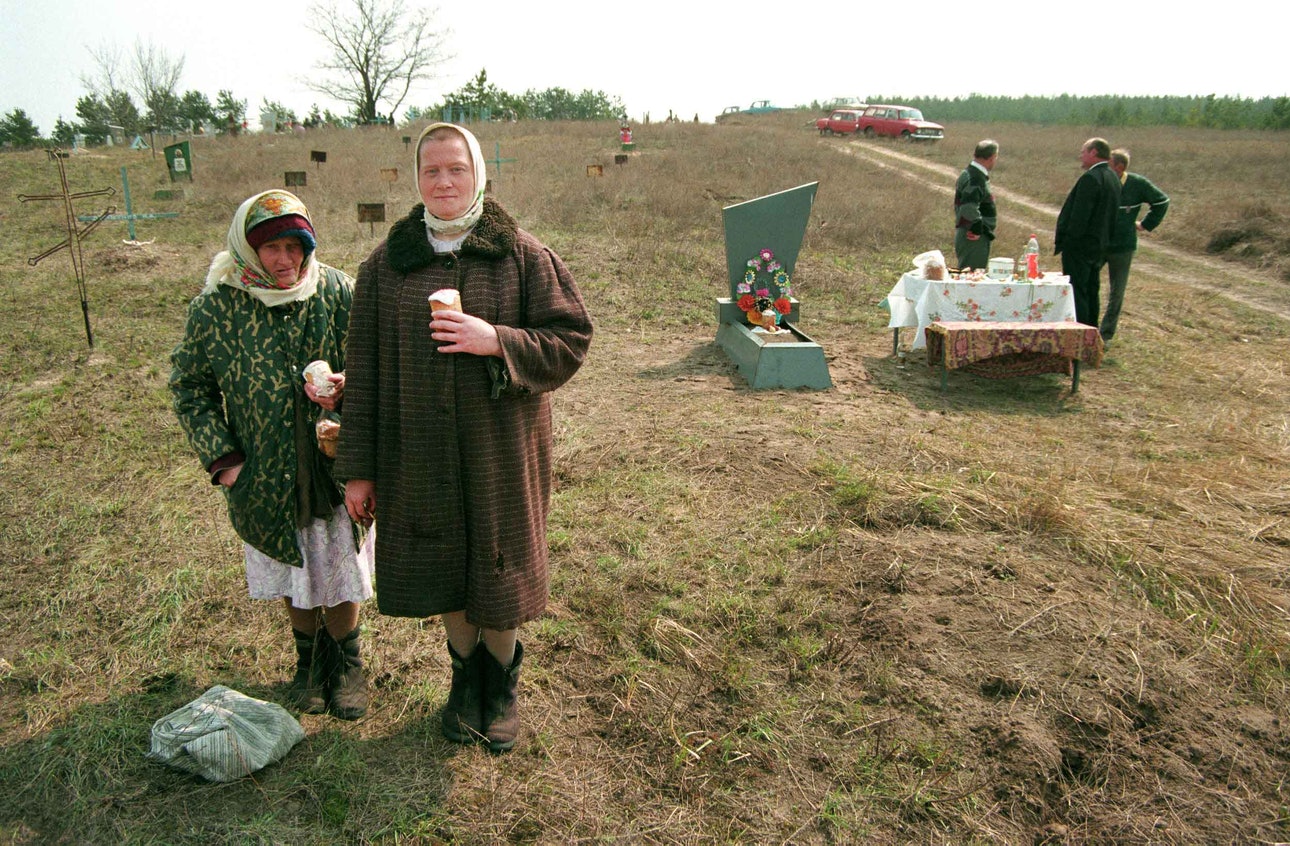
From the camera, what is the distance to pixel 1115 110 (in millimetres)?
40219

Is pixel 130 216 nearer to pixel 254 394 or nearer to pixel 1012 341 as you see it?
pixel 254 394

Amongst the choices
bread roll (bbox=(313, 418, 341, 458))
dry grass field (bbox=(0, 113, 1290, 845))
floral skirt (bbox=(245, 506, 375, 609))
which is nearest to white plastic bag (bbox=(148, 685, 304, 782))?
dry grass field (bbox=(0, 113, 1290, 845))

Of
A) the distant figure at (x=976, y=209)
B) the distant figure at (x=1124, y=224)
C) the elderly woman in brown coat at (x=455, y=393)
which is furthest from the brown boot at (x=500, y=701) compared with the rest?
the distant figure at (x=1124, y=224)

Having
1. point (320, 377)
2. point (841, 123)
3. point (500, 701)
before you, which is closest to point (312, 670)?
point (500, 701)

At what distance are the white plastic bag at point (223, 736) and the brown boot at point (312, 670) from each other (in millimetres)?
188

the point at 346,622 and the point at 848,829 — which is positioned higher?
the point at 346,622

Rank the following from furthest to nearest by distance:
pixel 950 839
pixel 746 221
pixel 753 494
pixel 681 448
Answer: pixel 746 221 → pixel 681 448 → pixel 753 494 → pixel 950 839

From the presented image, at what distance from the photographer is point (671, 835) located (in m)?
2.35

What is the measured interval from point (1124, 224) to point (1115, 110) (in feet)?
131

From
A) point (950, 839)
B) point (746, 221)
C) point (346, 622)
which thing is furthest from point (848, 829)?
point (746, 221)

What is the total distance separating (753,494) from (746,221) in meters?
3.57

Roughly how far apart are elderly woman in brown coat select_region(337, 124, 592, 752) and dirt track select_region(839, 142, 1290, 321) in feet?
34.0

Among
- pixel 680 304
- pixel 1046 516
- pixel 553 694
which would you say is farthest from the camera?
pixel 680 304

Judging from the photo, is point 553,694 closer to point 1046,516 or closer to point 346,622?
point 346,622
